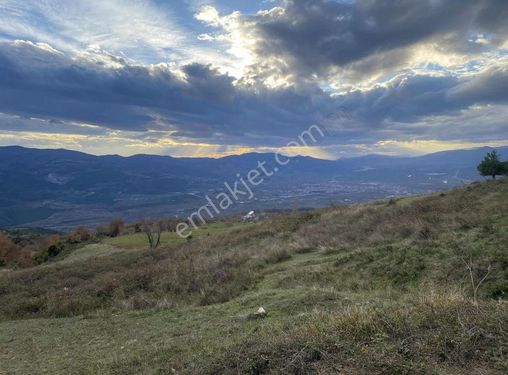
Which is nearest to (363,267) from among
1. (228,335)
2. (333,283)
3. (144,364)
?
(333,283)

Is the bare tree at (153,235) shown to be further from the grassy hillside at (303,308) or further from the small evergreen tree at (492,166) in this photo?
the small evergreen tree at (492,166)

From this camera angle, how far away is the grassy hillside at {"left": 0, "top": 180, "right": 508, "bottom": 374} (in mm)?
4340

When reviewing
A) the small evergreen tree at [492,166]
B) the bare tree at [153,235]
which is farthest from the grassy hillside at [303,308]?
the small evergreen tree at [492,166]

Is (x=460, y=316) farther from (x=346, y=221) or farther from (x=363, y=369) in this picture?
(x=346, y=221)

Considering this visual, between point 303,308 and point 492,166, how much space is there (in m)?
37.2

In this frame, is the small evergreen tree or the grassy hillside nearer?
the grassy hillside

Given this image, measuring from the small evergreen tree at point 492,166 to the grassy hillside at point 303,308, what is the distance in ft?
55.6

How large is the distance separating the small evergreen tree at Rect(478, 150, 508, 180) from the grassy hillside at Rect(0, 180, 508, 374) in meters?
17.0

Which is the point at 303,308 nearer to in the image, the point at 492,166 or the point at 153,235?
the point at 492,166

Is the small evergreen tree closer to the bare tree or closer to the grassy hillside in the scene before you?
the grassy hillside

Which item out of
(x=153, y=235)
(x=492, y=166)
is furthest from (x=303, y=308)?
(x=153, y=235)

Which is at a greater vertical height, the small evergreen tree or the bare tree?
the small evergreen tree

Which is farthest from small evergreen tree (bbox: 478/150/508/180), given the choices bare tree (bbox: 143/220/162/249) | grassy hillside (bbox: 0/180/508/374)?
bare tree (bbox: 143/220/162/249)

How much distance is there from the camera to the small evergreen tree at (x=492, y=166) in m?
35.9
